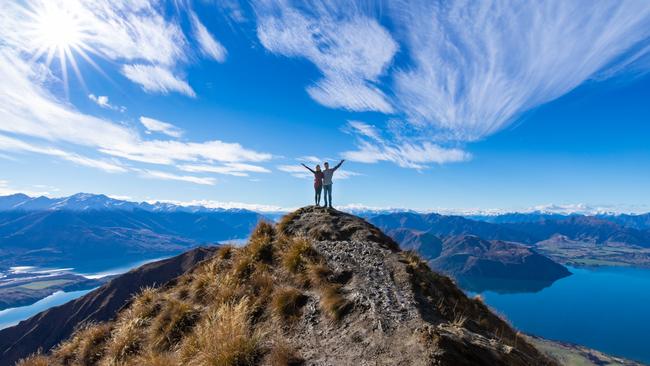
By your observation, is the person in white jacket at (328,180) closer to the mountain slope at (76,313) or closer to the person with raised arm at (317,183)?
the person with raised arm at (317,183)

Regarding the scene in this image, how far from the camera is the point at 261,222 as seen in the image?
67.5ft

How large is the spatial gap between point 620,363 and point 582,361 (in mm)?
17125

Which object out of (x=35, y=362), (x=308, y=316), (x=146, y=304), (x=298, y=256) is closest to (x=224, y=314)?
(x=308, y=316)

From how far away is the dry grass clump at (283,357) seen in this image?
833cm

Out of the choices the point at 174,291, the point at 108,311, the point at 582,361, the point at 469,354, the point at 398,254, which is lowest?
the point at 582,361

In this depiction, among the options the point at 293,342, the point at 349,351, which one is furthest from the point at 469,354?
the point at 293,342

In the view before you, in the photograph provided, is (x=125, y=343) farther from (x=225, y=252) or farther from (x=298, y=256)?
(x=298, y=256)

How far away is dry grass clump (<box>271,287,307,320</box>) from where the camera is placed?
445 inches

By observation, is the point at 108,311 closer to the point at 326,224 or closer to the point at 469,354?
the point at 326,224

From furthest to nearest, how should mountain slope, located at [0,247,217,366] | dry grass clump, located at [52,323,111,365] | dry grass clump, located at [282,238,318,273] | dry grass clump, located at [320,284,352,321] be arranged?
mountain slope, located at [0,247,217,366]
dry grass clump, located at [282,238,318,273]
dry grass clump, located at [52,323,111,365]
dry grass clump, located at [320,284,352,321]

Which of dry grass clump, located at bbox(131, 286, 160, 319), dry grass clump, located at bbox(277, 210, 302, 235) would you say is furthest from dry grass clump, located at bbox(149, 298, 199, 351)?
dry grass clump, located at bbox(277, 210, 302, 235)

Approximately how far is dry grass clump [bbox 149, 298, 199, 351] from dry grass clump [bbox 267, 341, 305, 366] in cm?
515

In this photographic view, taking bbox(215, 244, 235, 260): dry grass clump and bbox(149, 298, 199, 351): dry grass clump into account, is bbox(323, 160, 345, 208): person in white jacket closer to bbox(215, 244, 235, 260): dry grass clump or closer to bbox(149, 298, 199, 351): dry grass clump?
bbox(215, 244, 235, 260): dry grass clump

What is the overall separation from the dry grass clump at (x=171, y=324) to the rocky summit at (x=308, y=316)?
0.04 metres
